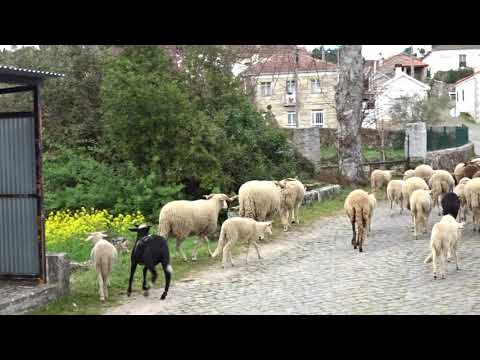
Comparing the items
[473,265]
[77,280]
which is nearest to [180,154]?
[77,280]

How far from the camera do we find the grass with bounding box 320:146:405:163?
34219 millimetres

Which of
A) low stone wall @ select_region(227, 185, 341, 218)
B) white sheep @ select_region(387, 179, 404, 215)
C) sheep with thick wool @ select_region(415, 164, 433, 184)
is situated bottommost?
low stone wall @ select_region(227, 185, 341, 218)

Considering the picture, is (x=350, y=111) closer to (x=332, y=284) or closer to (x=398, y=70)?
(x=332, y=284)

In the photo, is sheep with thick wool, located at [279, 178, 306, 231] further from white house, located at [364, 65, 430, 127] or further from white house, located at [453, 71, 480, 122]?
white house, located at [453, 71, 480, 122]

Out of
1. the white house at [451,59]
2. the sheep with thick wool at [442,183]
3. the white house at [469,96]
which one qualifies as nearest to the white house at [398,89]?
the white house at [469,96]

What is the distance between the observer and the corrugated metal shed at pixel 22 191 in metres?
10.8

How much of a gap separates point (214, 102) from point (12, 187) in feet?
43.5

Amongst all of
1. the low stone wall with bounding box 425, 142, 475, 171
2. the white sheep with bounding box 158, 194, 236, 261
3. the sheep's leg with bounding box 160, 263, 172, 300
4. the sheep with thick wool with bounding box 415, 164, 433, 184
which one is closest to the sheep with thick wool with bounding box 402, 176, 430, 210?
the sheep with thick wool with bounding box 415, 164, 433, 184

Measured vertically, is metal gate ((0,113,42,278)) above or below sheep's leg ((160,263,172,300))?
above

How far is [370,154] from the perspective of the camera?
3881 cm

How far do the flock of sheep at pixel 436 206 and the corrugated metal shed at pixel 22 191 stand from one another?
6.54 meters

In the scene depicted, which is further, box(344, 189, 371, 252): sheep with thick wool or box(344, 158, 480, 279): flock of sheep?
box(344, 189, 371, 252): sheep with thick wool

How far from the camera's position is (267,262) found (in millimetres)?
14062

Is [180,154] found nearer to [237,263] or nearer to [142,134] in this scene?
[142,134]
